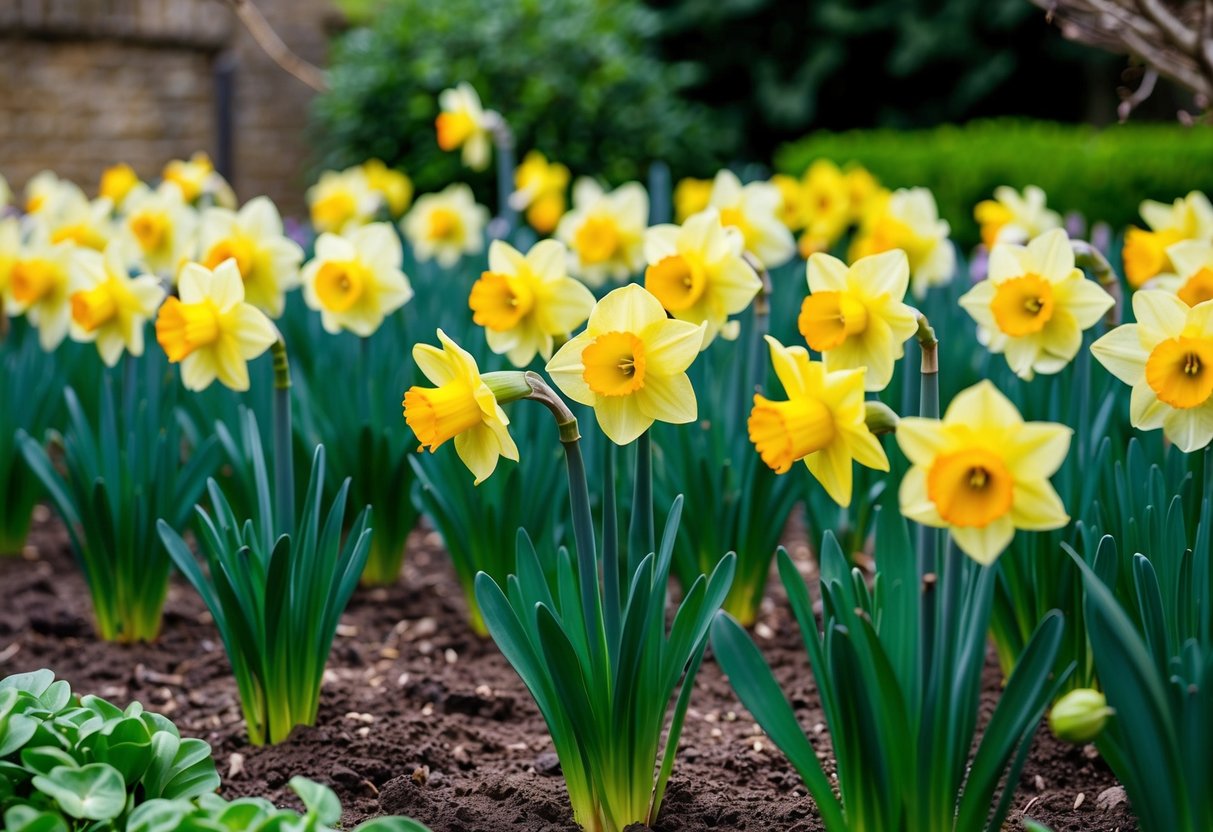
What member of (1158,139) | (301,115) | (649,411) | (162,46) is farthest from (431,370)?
(301,115)

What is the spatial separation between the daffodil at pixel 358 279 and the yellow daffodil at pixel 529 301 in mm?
459

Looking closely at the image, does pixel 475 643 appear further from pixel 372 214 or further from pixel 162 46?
pixel 162 46

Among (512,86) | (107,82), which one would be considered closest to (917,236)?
(512,86)

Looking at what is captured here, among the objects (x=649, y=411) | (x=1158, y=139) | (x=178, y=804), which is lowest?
(x=178, y=804)

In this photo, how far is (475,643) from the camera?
2.48 meters

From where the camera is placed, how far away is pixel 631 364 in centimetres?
151

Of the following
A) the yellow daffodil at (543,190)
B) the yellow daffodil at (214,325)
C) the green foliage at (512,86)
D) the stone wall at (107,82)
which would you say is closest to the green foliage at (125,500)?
the yellow daffodil at (214,325)

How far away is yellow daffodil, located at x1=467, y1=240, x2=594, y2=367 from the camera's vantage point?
6.52 feet

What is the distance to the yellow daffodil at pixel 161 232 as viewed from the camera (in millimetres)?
3082

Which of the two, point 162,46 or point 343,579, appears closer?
point 343,579

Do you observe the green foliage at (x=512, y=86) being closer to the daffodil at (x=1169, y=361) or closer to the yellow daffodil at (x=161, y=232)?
the yellow daffodil at (x=161, y=232)

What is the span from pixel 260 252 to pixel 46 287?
601mm

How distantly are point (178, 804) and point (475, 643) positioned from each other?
1.15 meters

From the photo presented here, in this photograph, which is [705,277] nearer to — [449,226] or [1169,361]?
[1169,361]
